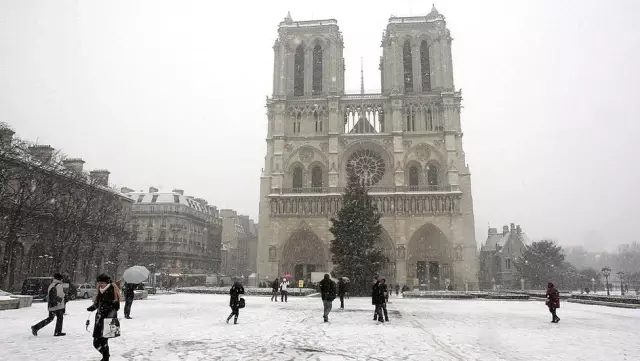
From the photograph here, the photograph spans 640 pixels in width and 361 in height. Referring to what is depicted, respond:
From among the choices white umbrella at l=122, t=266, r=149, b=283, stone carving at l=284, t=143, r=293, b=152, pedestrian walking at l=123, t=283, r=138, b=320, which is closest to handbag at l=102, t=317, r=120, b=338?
pedestrian walking at l=123, t=283, r=138, b=320

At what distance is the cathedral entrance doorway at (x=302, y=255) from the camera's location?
→ 4672 centimetres

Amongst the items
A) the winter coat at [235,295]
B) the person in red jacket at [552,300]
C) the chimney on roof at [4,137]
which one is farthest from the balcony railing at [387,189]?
the winter coat at [235,295]

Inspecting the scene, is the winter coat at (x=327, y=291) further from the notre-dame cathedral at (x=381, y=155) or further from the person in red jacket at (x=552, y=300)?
the notre-dame cathedral at (x=381, y=155)

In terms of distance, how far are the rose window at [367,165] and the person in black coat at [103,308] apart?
41.5m

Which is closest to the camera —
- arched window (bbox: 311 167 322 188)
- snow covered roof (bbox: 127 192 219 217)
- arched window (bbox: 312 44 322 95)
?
arched window (bbox: 311 167 322 188)

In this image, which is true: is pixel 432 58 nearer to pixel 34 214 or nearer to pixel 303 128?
pixel 303 128

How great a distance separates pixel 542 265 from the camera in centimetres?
5297

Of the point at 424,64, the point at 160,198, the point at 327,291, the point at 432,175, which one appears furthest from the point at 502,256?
the point at 327,291

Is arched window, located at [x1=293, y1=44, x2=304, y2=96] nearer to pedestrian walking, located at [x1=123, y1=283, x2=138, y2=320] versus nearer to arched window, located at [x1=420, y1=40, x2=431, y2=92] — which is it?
arched window, located at [x1=420, y1=40, x2=431, y2=92]

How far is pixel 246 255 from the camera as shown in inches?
3135

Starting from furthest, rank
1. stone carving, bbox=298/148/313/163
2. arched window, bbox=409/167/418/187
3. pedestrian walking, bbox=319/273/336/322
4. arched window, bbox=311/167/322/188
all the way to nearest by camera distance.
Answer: arched window, bbox=311/167/322/188, stone carving, bbox=298/148/313/163, arched window, bbox=409/167/418/187, pedestrian walking, bbox=319/273/336/322

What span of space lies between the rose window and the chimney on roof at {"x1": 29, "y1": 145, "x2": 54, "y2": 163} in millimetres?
27017

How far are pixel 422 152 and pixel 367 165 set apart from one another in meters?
5.78

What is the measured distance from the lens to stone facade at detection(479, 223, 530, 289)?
207 feet
